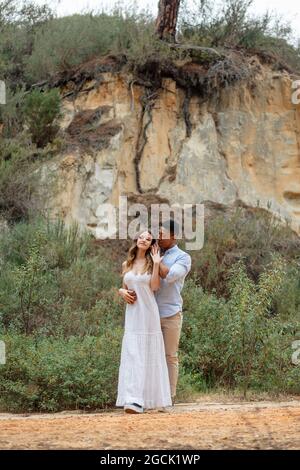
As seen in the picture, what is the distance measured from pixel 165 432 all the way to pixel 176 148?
12.7 m

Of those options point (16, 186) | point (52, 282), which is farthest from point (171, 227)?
point (16, 186)

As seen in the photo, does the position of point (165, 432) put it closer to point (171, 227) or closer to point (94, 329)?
point (171, 227)

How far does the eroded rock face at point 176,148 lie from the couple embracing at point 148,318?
8.14 metres

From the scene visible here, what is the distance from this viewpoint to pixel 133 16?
2055cm

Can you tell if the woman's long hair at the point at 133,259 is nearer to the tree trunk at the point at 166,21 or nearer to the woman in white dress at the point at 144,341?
the woman in white dress at the point at 144,341

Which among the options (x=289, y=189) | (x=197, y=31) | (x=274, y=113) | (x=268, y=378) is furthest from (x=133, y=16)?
(x=268, y=378)

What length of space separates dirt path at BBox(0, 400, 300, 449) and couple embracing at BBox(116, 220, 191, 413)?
2.33 feet

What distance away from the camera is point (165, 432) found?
22.1 feet

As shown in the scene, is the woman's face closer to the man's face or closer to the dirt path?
the man's face

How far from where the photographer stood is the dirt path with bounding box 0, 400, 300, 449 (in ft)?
20.4

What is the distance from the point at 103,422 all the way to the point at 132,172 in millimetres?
11397

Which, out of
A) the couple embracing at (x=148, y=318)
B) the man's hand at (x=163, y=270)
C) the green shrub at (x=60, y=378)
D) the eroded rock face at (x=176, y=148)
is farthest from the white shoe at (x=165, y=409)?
the eroded rock face at (x=176, y=148)

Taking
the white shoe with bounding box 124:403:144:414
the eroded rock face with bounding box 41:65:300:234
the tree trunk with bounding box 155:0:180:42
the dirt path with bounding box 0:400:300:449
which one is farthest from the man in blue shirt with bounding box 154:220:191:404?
the tree trunk with bounding box 155:0:180:42

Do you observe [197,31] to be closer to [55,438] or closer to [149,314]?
[149,314]
